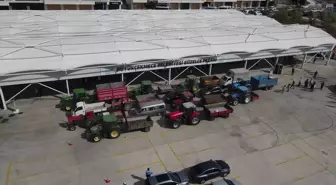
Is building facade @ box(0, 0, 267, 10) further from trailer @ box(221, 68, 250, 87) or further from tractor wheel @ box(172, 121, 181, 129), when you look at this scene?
tractor wheel @ box(172, 121, 181, 129)

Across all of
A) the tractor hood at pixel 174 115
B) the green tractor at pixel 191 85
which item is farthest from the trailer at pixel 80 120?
the green tractor at pixel 191 85

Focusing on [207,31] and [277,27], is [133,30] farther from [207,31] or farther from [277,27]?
[277,27]

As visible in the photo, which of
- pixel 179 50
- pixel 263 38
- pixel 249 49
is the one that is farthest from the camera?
pixel 263 38

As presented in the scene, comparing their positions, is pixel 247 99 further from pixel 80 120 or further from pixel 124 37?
pixel 80 120

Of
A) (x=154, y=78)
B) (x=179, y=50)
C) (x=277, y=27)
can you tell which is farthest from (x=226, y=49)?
(x=277, y=27)

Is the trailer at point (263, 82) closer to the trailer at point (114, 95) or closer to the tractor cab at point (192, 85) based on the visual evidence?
the tractor cab at point (192, 85)

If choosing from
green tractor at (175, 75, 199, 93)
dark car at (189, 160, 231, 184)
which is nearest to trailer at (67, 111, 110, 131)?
dark car at (189, 160, 231, 184)
